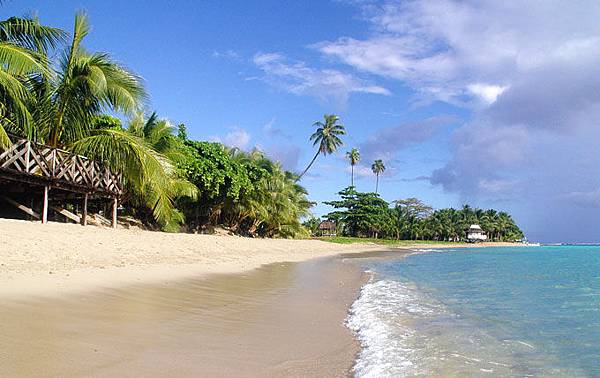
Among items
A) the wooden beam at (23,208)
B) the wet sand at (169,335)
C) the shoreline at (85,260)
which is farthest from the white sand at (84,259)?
the wooden beam at (23,208)

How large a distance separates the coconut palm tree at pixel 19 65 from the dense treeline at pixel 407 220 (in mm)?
55410

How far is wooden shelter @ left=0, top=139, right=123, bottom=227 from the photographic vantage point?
43.5 ft

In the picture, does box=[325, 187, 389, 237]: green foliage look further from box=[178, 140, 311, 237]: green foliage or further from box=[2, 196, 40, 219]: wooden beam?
box=[2, 196, 40, 219]: wooden beam

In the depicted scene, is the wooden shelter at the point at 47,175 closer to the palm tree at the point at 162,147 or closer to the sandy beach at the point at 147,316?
the sandy beach at the point at 147,316

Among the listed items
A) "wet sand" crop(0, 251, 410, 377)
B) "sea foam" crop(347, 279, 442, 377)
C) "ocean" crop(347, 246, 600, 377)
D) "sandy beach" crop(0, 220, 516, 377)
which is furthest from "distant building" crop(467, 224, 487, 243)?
"wet sand" crop(0, 251, 410, 377)

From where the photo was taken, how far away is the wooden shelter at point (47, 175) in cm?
1326

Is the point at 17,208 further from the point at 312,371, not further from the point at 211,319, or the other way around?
the point at 312,371

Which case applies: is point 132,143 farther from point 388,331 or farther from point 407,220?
point 407,220

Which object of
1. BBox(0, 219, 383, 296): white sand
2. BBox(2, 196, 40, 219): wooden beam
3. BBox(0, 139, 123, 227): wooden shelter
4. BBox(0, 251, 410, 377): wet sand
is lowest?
BBox(0, 251, 410, 377): wet sand

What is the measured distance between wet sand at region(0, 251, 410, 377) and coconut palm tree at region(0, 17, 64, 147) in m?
7.60

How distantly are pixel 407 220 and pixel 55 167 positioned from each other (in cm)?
7316

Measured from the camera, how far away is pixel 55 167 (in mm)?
14148

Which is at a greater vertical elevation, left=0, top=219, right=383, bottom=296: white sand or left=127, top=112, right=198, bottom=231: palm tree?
left=127, top=112, right=198, bottom=231: palm tree

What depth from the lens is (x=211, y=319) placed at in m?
5.97
